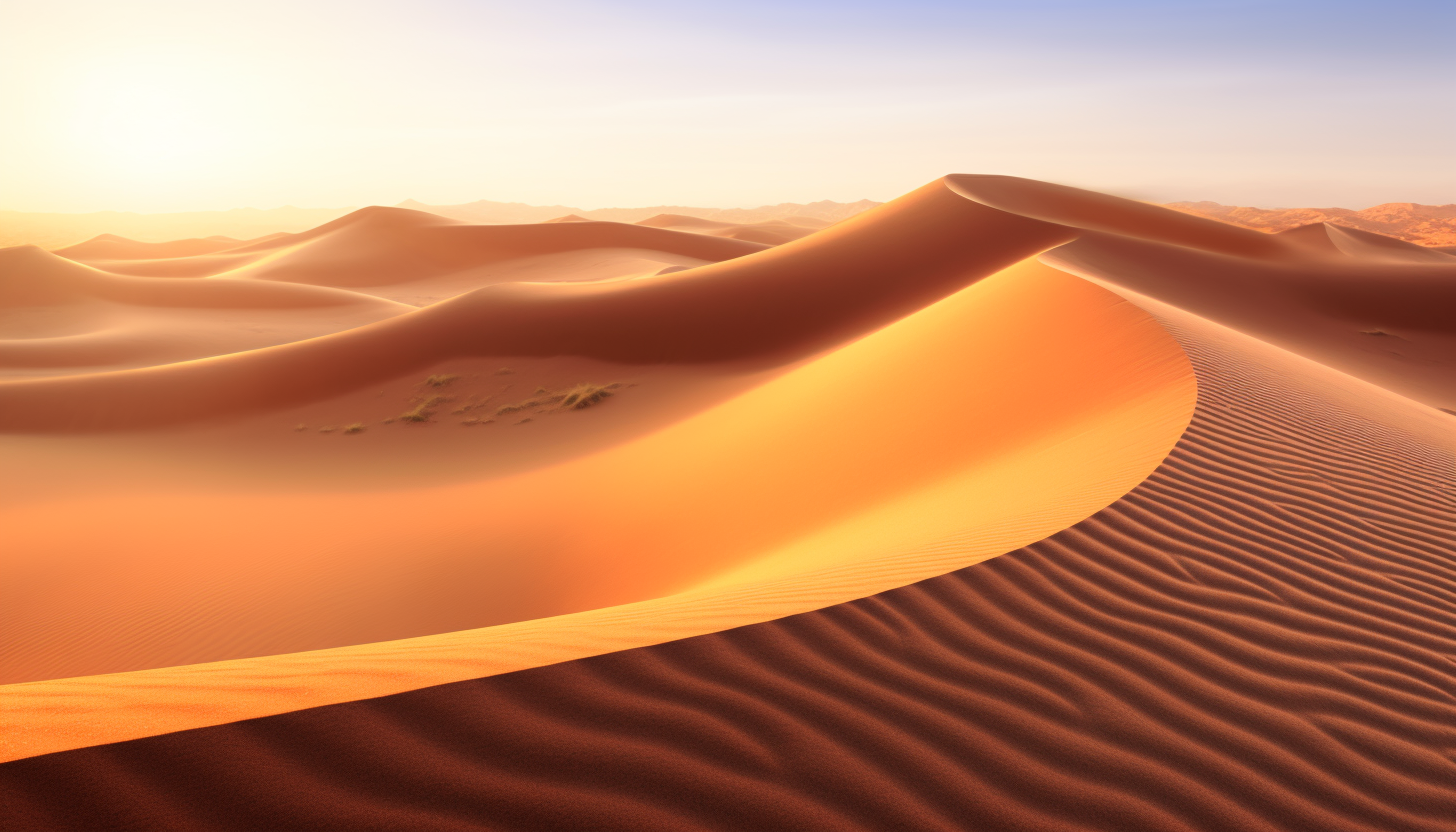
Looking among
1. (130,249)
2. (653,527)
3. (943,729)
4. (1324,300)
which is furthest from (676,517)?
(130,249)

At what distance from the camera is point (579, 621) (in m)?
3.09

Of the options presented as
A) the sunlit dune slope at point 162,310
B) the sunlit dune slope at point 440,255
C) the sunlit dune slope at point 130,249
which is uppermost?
the sunlit dune slope at point 130,249

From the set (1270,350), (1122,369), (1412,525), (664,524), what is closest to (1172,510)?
(1412,525)

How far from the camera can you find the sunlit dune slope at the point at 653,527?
2936 mm

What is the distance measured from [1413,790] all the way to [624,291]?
1930 centimetres

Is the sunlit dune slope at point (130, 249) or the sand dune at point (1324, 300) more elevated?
the sunlit dune slope at point (130, 249)

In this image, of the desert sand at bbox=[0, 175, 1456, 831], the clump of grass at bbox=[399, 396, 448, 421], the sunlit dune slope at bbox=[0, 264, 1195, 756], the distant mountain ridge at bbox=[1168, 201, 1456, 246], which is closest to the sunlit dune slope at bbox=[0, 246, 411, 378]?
the desert sand at bbox=[0, 175, 1456, 831]

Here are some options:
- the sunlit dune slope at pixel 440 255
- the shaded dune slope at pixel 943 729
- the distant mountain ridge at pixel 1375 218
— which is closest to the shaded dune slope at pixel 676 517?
the shaded dune slope at pixel 943 729

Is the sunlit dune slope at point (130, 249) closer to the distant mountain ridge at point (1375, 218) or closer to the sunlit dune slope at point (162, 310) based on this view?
the sunlit dune slope at point (162, 310)

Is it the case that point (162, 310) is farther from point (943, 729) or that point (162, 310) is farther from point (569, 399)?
point (943, 729)

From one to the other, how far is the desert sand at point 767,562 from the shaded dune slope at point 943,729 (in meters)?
0.01

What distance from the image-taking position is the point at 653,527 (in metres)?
8.48

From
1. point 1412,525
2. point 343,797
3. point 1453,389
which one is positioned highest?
point 343,797

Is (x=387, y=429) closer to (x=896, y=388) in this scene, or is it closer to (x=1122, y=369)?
(x=896, y=388)
